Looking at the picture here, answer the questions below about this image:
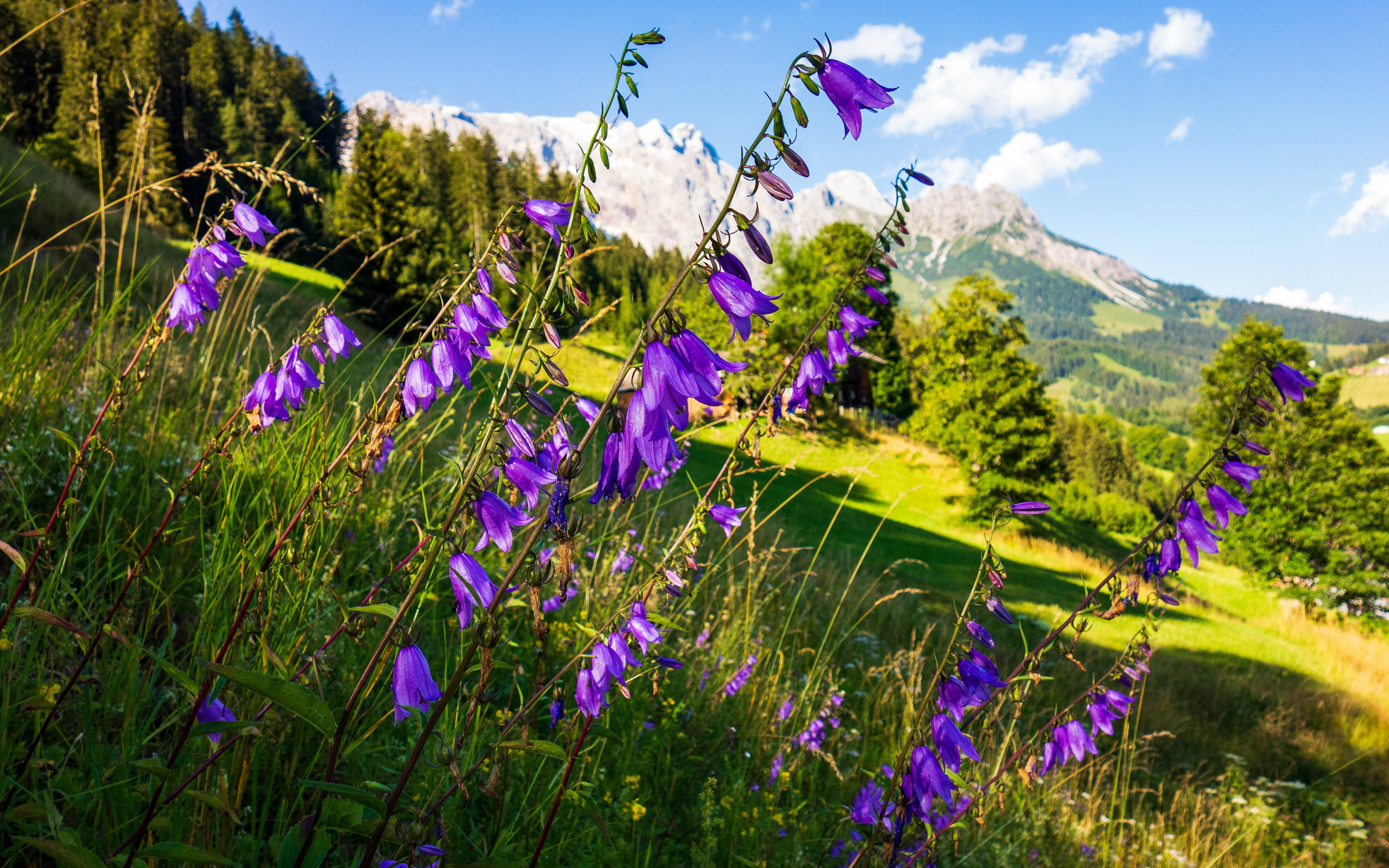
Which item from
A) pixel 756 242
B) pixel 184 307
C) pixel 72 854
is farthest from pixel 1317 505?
pixel 72 854

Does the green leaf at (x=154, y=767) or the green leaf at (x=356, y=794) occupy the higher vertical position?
the green leaf at (x=356, y=794)

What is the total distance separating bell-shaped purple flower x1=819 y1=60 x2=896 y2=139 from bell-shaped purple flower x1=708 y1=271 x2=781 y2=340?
0.36m

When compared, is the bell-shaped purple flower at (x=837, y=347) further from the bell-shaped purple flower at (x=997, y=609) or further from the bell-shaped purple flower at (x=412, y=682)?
the bell-shaped purple flower at (x=412, y=682)

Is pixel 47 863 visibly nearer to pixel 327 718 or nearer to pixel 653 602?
pixel 327 718

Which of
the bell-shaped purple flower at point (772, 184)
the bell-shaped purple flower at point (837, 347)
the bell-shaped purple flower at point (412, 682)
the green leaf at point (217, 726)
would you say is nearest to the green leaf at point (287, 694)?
the green leaf at point (217, 726)

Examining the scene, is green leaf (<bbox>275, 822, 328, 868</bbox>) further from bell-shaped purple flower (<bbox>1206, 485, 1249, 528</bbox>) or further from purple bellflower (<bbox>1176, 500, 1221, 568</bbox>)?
bell-shaped purple flower (<bbox>1206, 485, 1249, 528</bbox>)

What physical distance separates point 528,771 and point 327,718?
5.34ft

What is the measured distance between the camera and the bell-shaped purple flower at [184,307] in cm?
180

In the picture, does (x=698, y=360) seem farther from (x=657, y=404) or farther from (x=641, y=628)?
(x=641, y=628)

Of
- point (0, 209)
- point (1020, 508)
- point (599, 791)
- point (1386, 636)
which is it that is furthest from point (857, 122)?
point (1386, 636)

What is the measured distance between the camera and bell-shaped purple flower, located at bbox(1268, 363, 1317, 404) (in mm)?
1993

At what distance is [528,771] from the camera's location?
2344 mm

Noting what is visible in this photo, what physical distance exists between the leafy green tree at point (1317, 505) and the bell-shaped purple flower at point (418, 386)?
27865mm

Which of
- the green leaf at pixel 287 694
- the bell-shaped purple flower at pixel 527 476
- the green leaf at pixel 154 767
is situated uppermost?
the bell-shaped purple flower at pixel 527 476
